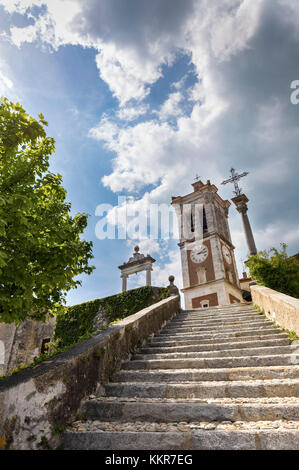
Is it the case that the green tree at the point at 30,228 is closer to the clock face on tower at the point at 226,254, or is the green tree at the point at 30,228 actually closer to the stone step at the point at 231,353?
the stone step at the point at 231,353

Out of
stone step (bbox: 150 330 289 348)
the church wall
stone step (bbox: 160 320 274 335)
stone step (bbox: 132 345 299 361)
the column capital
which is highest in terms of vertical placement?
the column capital

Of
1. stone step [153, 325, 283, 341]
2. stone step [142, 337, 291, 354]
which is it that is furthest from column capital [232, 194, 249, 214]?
stone step [142, 337, 291, 354]

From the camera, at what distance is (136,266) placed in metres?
19.7

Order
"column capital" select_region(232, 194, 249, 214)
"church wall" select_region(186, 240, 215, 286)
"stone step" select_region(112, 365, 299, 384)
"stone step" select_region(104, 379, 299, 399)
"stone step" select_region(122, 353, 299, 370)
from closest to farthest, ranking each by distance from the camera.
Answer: "stone step" select_region(104, 379, 299, 399)
"stone step" select_region(112, 365, 299, 384)
"stone step" select_region(122, 353, 299, 370)
"church wall" select_region(186, 240, 215, 286)
"column capital" select_region(232, 194, 249, 214)

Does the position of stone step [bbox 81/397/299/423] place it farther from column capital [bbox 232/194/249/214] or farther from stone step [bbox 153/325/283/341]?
column capital [bbox 232/194/249/214]

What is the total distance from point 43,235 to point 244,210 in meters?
21.5

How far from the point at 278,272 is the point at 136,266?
1036 centimetres

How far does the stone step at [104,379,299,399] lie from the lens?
3.41 metres

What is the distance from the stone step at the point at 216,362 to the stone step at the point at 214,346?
29.8 inches

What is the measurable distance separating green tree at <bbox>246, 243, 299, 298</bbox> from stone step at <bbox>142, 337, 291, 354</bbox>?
693cm

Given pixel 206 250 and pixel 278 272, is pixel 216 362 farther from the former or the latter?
pixel 206 250

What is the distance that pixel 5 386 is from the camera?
2.67m

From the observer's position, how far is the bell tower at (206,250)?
2264 centimetres
